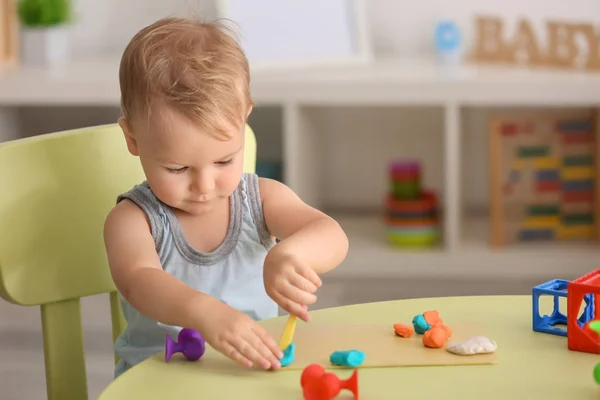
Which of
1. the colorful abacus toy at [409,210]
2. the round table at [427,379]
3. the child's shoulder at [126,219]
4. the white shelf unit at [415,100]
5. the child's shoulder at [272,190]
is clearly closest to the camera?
the round table at [427,379]

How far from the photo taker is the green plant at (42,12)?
2.79m

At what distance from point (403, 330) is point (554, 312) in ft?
0.45

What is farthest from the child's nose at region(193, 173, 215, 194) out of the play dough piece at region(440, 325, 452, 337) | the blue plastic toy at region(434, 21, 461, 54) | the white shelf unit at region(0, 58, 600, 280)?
the blue plastic toy at region(434, 21, 461, 54)

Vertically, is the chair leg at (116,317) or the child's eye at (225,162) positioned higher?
the child's eye at (225,162)

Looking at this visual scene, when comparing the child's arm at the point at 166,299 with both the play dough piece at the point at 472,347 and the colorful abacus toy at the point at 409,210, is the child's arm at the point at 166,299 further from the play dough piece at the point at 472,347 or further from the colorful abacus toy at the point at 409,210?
the colorful abacus toy at the point at 409,210

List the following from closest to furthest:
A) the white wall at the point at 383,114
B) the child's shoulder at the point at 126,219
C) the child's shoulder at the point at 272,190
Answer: the child's shoulder at the point at 126,219 → the child's shoulder at the point at 272,190 → the white wall at the point at 383,114

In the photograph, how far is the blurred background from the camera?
8.34 feet

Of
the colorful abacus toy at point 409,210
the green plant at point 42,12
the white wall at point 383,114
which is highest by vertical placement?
the green plant at point 42,12

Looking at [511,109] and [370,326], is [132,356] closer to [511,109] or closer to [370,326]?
[370,326]

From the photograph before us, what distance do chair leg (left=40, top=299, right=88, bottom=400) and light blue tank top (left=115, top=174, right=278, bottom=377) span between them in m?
0.04

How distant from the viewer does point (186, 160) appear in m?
0.91

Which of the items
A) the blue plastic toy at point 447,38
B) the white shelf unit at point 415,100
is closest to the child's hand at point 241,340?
the white shelf unit at point 415,100

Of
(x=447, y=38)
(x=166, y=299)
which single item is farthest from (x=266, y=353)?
(x=447, y=38)

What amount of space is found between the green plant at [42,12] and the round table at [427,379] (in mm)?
2170
